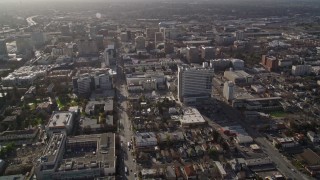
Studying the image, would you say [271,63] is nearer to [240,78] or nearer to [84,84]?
[240,78]

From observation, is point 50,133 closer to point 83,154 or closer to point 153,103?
point 83,154

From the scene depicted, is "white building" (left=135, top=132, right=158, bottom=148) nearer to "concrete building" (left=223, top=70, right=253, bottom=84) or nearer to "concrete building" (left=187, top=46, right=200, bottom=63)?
"concrete building" (left=223, top=70, right=253, bottom=84)

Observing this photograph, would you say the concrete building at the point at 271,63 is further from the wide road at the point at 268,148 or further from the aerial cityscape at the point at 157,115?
the wide road at the point at 268,148

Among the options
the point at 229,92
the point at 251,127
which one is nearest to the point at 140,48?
the point at 229,92

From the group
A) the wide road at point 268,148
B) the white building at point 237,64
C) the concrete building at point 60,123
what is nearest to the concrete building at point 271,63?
the white building at point 237,64

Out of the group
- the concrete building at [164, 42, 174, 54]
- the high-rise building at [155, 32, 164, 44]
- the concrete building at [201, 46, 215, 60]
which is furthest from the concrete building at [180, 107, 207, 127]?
the high-rise building at [155, 32, 164, 44]

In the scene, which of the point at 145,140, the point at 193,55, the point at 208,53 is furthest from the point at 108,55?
the point at 145,140
